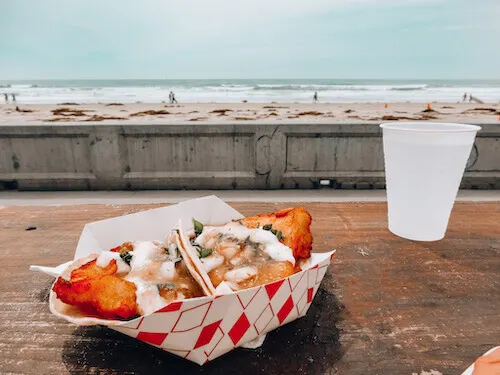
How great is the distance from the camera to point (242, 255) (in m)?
0.90

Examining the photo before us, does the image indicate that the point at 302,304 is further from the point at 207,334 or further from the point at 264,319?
the point at 207,334

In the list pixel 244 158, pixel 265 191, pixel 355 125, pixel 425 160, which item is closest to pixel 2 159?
pixel 244 158

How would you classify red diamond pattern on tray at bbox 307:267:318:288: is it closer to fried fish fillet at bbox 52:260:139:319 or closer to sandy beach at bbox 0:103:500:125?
fried fish fillet at bbox 52:260:139:319

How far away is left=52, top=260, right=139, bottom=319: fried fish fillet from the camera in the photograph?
2.36ft

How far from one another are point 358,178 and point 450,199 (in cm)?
431

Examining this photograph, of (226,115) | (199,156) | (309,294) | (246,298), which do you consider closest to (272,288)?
(246,298)

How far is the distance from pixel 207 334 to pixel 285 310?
195mm

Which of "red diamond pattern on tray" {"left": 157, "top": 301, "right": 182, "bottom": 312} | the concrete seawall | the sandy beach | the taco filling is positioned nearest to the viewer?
"red diamond pattern on tray" {"left": 157, "top": 301, "right": 182, "bottom": 312}

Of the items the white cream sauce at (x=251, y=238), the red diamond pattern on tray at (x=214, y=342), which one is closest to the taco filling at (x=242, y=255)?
the white cream sauce at (x=251, y=238)

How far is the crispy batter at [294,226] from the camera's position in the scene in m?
1.02

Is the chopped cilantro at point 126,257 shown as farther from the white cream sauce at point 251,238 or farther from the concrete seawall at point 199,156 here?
the concrete seawall at point 199,156

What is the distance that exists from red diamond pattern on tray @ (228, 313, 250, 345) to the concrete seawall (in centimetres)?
455

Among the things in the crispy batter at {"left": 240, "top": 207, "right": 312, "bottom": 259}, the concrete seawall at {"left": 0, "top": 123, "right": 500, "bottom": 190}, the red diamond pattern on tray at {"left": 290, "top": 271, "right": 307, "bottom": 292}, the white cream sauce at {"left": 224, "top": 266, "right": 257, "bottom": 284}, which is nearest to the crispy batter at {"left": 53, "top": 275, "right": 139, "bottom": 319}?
the white cream sauce at {"left": 224, "top": 266, "right": 257, "bottom": 284}

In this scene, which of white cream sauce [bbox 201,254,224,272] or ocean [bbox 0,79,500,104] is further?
ocean [bbox 0,79,500,104]
